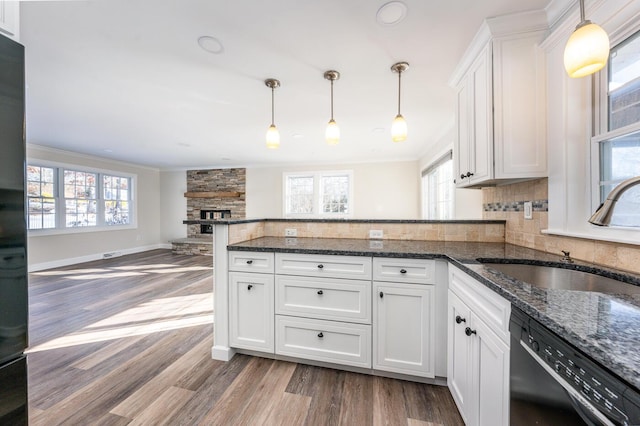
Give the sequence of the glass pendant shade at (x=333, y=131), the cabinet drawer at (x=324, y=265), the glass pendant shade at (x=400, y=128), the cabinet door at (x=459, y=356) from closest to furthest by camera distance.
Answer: the cabinet door at (x=459, y=356) → the cabinet drawer at (x=324, y=265) → the glass pendant shade at (x=400, y=128) → the glass pendant shade at (x=333, y=131)

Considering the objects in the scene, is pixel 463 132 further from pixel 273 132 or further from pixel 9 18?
pixel 9 18

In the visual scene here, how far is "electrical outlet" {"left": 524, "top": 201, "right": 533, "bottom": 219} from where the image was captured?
1805 millimetres

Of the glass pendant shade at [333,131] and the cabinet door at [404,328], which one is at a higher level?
the glass pendant shade at [333,131]

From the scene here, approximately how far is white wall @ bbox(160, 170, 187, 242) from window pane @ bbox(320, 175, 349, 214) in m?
4.21

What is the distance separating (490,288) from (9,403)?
1.74 meters

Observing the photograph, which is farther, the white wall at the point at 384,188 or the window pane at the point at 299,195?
the window pane at the point at 299,195

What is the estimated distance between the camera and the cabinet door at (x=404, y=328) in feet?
5.45

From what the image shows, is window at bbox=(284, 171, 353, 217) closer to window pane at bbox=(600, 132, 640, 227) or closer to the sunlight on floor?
the sunlight on floor

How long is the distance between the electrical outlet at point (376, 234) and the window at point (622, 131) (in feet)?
4.56

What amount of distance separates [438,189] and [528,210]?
2.91 meters

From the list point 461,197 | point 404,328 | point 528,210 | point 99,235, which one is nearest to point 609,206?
point 528,210

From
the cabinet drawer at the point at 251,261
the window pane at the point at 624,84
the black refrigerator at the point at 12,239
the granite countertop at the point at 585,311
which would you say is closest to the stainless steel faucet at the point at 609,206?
the granite countertop at the point at 585,311

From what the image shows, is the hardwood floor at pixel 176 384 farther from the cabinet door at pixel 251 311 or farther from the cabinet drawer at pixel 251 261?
the cabinet drawer at pixel 251 261

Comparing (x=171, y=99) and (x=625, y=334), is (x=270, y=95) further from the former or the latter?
(x=625, y=334)
